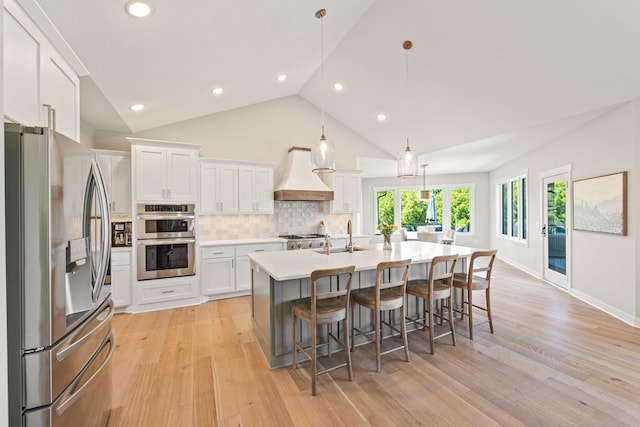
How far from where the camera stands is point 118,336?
3.29 meters

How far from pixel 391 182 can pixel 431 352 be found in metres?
6.94

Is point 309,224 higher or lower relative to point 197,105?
lower

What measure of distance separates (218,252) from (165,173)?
55.2 inches

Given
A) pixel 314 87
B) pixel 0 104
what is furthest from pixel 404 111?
pixel 0 104

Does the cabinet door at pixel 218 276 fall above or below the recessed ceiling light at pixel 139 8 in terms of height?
below

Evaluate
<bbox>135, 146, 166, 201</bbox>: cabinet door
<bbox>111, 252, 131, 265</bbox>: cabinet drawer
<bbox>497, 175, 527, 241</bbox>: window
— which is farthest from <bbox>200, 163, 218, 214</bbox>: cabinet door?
<bbox>497, 175, 527, 241</bbox>: window

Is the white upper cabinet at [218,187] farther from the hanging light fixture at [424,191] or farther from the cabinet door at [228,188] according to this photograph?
the hanging light fixture at [424,191]

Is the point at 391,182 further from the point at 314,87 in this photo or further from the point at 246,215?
the point at 246,215

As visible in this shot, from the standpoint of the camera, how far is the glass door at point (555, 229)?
16.4 feet

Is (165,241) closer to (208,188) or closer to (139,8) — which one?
(208,188)

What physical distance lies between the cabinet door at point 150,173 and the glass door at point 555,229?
638 centimetres

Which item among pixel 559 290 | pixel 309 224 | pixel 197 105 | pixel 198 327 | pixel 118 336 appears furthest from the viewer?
pixel 309 224

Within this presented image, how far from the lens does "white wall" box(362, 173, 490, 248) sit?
8.55 m

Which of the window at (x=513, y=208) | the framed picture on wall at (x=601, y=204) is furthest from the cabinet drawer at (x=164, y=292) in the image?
the window at (x=513, y=208)
